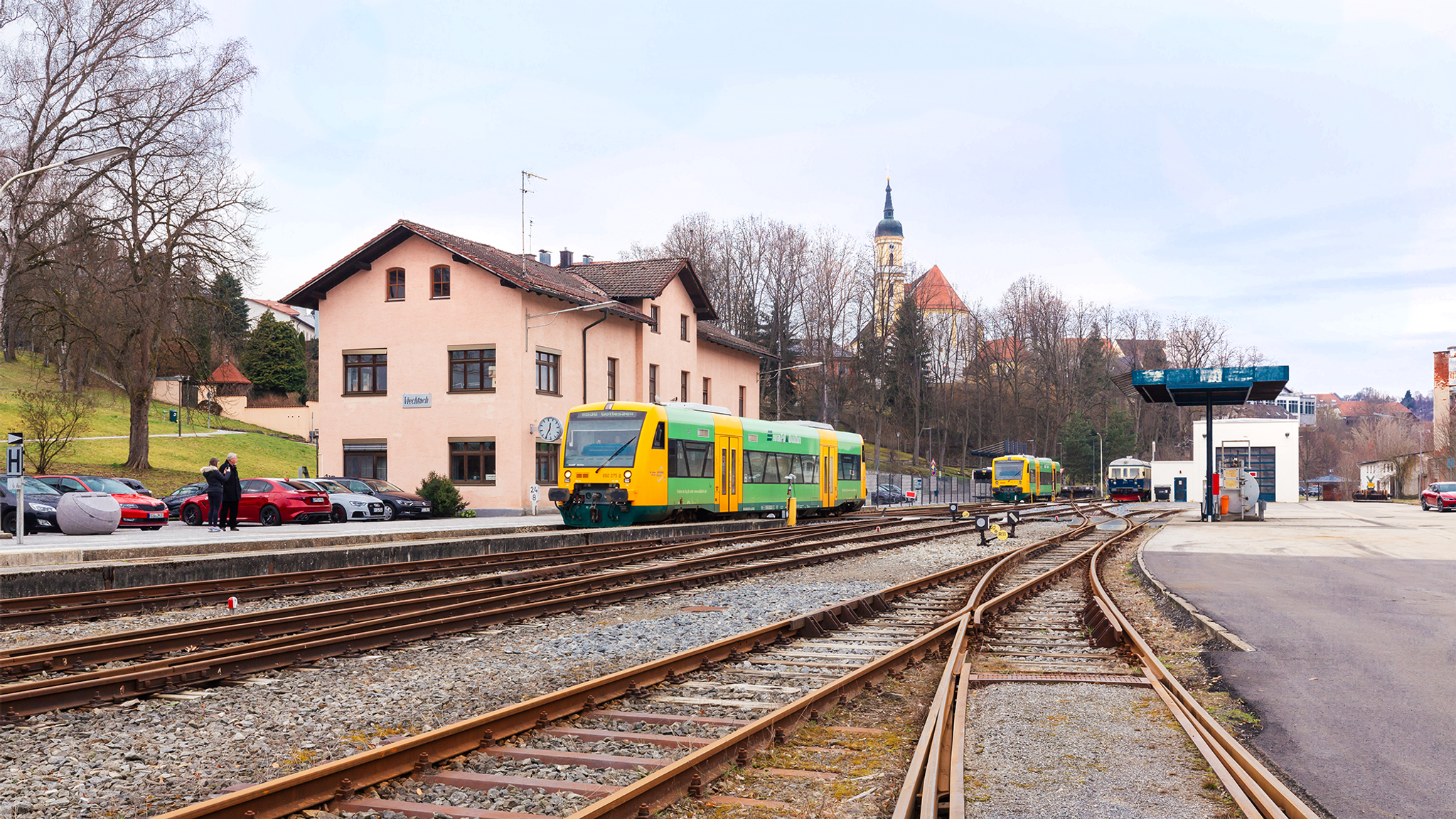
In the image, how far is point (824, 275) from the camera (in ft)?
258

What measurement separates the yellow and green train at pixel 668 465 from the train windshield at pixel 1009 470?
98.1 ft

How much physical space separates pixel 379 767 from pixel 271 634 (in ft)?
19.6

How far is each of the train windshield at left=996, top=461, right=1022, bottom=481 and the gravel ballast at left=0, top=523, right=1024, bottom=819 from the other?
51.2 m

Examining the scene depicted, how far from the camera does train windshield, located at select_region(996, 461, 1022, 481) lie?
61.9 metres

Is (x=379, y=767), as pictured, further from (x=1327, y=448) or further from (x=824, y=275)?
(x=1327, y=448)

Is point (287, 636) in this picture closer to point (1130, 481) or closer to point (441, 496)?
point (441, 496)

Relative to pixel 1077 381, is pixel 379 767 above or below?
below

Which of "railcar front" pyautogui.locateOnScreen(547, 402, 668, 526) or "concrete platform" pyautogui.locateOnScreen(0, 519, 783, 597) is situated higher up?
"railcar front" pyautogui.locateOnScreen(547, 402, 668, 526)

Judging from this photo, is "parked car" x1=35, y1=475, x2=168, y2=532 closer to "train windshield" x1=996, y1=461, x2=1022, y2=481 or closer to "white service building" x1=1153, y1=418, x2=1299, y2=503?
"train windshield" x1=996, y1=461, x2=1022, y2=481

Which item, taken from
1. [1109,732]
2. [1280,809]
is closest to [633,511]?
[1109,732]

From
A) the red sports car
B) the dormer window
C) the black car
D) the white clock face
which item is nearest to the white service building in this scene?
the white clock face

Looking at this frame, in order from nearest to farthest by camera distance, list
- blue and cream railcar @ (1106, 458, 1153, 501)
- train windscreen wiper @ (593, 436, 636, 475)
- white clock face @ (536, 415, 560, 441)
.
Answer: train windscreen wiper @ (593, 436, 636, 475), white clock face @ (536, 415, 560, 441), blue and cream railcar @ (1106, 458, 1153, 501)

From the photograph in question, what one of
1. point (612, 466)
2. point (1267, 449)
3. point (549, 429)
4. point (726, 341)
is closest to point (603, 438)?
point (612, 466)

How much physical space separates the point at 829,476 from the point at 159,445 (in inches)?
1505
